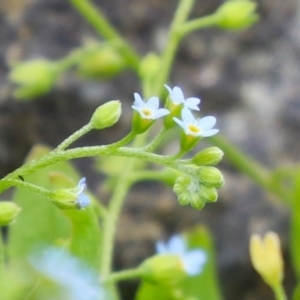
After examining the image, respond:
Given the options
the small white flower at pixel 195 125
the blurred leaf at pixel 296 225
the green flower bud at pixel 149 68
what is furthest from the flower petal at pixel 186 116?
the green flower bud at pixel 149 68

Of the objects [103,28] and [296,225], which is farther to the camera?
[103,28]

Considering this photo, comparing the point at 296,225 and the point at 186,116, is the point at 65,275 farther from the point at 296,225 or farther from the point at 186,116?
the point at 296,225

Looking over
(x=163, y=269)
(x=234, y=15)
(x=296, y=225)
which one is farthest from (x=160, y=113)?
(x=234, y=15)

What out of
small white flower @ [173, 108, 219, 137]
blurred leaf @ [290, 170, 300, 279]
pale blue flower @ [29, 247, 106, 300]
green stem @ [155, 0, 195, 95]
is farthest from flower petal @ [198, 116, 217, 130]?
green stem @ [155, 0, 195, 95]

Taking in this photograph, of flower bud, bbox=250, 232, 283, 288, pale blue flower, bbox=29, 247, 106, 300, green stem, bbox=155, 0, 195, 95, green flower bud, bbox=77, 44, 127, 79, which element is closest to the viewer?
pale blue flower, bbox=29, 247, 106, 300

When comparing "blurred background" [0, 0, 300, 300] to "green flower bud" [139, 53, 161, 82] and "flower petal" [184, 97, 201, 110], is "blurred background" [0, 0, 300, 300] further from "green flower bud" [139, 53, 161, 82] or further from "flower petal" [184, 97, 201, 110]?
"flower petal" [184, 97, 201, 110]

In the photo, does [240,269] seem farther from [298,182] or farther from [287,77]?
[298,182]

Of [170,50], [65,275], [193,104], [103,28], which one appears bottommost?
[65,275]
